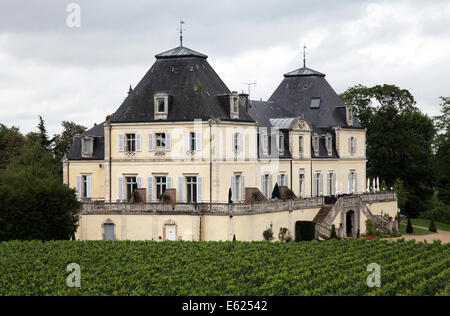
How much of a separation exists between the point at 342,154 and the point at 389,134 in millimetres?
16262

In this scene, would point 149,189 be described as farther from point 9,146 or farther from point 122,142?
point 9,146

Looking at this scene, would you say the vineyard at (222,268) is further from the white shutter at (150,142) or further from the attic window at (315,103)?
the attic window at (315,103)

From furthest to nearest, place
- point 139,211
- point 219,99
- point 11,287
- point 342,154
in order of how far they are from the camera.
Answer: point 342,154, point 219,99, point 139,211, point 11,287

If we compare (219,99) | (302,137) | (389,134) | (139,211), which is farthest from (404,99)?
(139,211)

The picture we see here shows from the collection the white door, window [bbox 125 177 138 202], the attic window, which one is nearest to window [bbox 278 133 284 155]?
the attic window

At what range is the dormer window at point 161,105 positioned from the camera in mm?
61125

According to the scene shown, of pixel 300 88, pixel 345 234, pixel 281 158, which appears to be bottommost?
pixel 345 234

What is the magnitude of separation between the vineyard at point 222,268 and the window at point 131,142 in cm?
1222

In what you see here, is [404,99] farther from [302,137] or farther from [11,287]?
[11,287]

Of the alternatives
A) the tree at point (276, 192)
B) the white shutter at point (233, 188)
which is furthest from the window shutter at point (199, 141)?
the tree at point (276, 192)

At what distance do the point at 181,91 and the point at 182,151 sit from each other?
4510 millimetres

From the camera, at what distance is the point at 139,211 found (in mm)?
58438

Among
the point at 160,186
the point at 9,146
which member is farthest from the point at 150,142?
the point at 9,146

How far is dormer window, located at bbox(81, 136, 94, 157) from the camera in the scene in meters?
65.5
